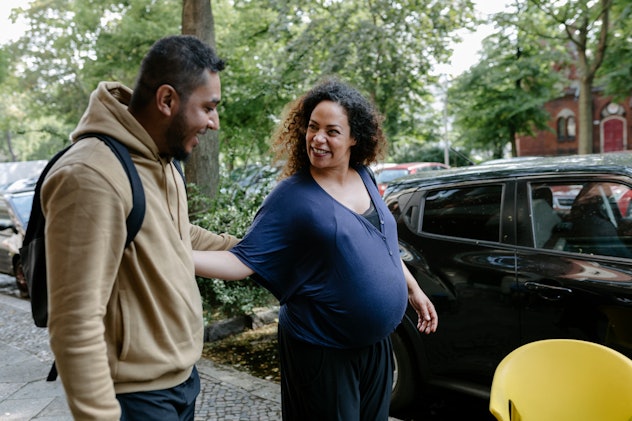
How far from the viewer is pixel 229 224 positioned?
5527 mm

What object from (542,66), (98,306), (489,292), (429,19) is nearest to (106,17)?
(429,19)

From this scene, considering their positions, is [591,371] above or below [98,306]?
below

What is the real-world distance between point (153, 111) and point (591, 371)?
1759 millimetres

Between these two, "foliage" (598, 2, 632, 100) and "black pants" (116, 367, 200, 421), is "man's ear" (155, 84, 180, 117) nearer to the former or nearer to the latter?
"black pants" (116, 367, 200, 421)

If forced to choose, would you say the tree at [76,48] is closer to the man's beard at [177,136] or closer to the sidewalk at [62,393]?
the sidewalk at [62,393]

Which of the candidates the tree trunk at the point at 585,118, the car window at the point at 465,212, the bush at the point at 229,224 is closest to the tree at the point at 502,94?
the tree trunk at the point at 585,118

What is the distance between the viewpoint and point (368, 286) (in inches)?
86.5

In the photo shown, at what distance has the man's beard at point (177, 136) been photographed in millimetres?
1645

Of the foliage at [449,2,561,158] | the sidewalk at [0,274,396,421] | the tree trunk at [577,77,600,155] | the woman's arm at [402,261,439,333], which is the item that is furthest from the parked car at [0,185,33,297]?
the foliage at [449,2,561,158]

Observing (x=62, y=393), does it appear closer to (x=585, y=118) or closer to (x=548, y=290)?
(x=548, y=290)

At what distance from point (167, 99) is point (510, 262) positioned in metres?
2.59

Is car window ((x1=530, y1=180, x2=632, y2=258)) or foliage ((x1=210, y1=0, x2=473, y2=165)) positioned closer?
car window ((x1=530, y1=180, x2=632, y2=258))

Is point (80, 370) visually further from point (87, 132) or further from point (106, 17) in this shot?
point (106, 17)

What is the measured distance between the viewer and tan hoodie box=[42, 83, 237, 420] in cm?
133
